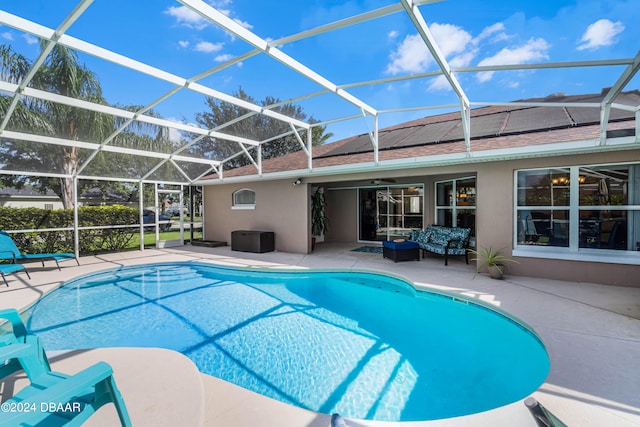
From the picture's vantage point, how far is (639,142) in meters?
5.34

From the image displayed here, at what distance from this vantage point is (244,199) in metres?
12.7

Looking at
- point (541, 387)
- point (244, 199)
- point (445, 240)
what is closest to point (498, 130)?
point (445, 240)

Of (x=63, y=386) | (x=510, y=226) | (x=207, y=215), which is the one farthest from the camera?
(x=207, y=215)

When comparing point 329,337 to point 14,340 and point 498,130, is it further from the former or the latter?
point 498,130

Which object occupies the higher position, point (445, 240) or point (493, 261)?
point (445, 240)

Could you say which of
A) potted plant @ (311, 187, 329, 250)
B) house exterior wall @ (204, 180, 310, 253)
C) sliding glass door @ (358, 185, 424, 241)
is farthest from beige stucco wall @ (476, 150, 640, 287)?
potted plant @ (311, 187, 329, 250)

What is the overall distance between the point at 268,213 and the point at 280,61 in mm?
7631

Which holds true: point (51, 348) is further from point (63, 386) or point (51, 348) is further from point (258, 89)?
point (258, 89)

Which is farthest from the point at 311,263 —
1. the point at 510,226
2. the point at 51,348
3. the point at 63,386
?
the point at 63,386

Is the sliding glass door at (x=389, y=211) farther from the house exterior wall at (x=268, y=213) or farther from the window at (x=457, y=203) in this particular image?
the house exterior wall at (x=268, y=213)

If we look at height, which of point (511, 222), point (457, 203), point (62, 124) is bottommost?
point (511, 222)

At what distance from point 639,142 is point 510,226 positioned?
8.69 feet

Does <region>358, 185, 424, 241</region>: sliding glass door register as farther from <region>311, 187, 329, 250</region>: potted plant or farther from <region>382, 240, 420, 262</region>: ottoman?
<region>382, 240, 420, 262</region>: ottoman

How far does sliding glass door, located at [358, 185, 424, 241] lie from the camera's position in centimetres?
1163
